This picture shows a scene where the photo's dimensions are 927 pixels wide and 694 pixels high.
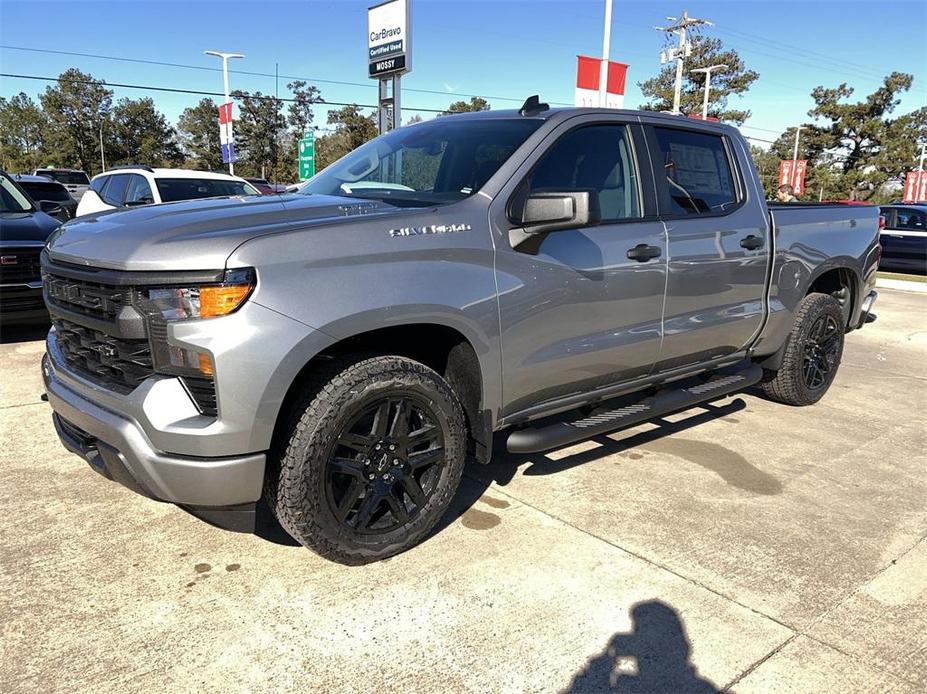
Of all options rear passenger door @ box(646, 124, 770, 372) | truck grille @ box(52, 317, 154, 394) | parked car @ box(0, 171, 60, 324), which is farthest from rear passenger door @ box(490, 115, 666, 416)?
parked car @ box(0, 171, 60, 324)

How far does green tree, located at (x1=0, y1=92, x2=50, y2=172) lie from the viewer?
61.1 meters

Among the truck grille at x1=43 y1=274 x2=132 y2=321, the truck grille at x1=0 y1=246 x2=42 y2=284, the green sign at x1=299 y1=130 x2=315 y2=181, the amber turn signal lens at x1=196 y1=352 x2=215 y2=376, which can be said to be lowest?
the truck grille at x1=0 y1=246 x2=42 y2=284

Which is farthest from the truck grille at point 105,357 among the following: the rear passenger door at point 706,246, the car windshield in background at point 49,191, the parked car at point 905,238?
the parked car at point 905,238

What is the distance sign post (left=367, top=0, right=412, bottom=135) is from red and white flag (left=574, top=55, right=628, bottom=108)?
3.82 meters

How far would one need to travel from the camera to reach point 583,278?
337 cm

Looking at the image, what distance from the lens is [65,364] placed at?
2994 millimetres

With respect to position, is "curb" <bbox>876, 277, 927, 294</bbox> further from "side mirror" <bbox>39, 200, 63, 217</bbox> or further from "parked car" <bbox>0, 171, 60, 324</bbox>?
"parked car" <bbox>0, 171, 60, 324</bbox>

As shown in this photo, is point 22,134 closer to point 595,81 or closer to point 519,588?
point 595,81

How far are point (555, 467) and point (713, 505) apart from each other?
878mm

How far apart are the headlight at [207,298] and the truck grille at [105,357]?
0.17 m

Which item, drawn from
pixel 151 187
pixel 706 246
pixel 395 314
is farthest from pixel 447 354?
pixel 151 187

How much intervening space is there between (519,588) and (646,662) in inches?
23.1

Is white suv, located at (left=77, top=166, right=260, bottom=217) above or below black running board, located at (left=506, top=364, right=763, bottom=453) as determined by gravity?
above

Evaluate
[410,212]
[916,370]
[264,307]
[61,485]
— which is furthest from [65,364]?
[916,370]
